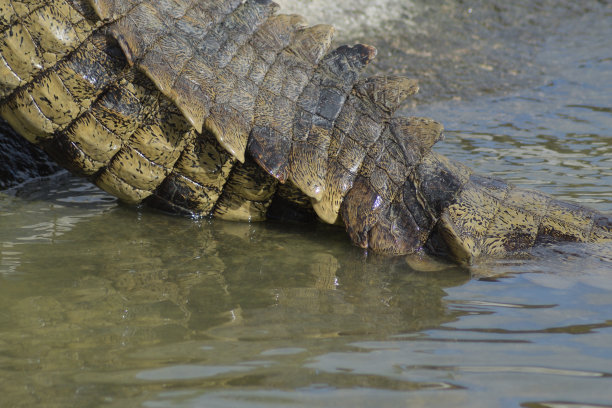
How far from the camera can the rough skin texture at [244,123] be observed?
10.3 feet

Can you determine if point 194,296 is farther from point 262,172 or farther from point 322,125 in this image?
point 322,125

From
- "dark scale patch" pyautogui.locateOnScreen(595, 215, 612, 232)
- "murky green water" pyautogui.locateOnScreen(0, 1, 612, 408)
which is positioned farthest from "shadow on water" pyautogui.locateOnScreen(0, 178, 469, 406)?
"dark scale patch" pyautogui.locateOnScreen(595, 215, 612, 232)

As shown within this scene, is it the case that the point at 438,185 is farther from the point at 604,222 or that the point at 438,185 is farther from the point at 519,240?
the point at 604,222

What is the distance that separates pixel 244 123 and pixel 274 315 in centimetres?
104

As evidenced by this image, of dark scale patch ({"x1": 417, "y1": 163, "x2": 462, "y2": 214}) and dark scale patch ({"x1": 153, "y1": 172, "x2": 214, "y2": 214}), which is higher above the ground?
dark scale patch ({"x1": 417, "y1": 163, "x2": 462, "y2": 214})

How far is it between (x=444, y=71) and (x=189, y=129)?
424 centimetres

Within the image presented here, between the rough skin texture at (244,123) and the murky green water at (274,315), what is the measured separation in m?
0.22

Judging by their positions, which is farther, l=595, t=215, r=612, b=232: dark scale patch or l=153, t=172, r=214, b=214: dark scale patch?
l=153, t=172, r=214, b=214: dark scale patch

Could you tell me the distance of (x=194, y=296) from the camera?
2.71 meters

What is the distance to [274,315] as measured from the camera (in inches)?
101

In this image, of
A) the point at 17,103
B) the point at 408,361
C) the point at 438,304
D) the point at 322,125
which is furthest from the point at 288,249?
the point at 17,103

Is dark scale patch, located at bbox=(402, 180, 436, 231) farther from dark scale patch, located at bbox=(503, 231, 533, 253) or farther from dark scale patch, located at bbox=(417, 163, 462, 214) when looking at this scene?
dark scale patch, located at bbox=(503, 231, 533, 253)

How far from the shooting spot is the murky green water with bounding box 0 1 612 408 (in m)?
2.04

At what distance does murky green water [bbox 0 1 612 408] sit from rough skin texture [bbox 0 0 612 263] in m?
0.22
